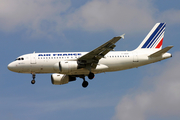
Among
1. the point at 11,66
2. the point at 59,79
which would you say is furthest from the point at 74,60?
the point at 11,66

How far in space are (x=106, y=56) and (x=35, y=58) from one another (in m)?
9.24

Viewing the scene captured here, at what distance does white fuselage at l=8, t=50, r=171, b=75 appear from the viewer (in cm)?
4609

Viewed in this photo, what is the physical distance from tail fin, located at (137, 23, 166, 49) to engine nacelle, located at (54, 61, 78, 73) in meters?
10.5

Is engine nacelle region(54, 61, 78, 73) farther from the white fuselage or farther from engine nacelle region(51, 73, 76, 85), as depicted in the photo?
engine nacelle region(51, 73, 76, 85)

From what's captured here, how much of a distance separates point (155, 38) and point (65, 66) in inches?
578

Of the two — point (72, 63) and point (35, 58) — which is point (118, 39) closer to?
point (72, 63)

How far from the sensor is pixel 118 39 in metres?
40.8

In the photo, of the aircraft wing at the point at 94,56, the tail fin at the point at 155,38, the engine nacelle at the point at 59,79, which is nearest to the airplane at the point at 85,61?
the aircraft wing at the point at 94,56

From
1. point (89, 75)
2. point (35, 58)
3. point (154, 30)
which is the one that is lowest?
point (89, 75)

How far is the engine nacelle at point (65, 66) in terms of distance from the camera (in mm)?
44875

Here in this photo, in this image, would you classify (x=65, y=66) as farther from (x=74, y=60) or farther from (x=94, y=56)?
(x=94, y=56)

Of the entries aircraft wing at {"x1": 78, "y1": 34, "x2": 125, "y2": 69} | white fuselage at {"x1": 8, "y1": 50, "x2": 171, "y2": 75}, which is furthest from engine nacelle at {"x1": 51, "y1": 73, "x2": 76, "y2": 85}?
aircraft wing at {"x1": 78, "y1": 34, "x2": 125, "y2": 69}

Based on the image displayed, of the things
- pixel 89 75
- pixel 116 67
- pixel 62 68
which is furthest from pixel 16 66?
pixel 116 67

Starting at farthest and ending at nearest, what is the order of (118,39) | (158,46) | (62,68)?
(158,46) < (62,68) < (118,39)
